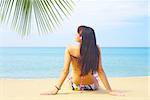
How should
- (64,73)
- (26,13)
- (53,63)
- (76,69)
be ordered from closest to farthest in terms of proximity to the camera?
(26,13) < (64,73) < (76,69) < (53,63)

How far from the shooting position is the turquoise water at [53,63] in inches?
460

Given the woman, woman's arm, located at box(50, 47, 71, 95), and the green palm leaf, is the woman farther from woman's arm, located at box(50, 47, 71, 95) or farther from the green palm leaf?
the green palm leaf

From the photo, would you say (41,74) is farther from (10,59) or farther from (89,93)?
(89,93)

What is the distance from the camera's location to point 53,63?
14141 mm

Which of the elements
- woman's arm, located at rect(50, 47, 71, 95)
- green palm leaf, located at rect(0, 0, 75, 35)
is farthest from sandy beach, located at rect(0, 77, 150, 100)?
green palm leaf, located at rect(0, 0, 75, 35)

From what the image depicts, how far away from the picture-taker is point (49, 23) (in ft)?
6.98

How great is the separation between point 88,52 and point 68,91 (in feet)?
1.30

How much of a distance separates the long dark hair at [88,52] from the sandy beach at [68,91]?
227 millimetres

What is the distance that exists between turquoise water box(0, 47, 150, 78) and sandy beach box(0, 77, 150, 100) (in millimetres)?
6737

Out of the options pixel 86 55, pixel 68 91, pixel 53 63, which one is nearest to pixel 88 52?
pixel 86 55

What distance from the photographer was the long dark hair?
3.58 m

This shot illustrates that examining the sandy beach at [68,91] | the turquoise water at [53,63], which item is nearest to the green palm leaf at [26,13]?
the sandy beach at [68,91]

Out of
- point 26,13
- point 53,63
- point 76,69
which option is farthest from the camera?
point 53,63

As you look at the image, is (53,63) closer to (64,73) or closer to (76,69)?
(76,69)
